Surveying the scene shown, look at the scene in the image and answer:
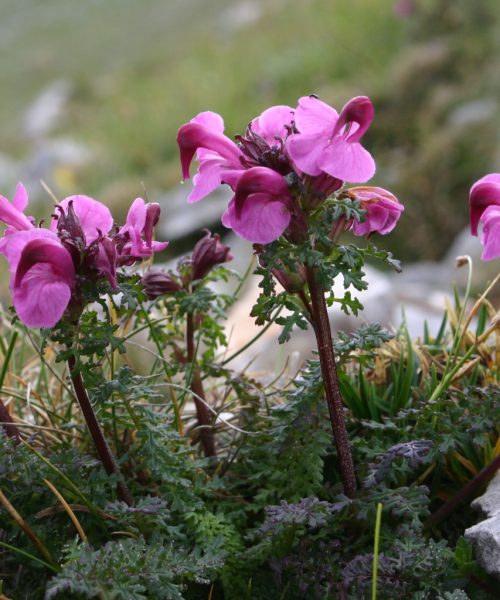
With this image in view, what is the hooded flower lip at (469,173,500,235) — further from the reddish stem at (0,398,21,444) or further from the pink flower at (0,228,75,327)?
the reddish stem at (0,398,21,444)

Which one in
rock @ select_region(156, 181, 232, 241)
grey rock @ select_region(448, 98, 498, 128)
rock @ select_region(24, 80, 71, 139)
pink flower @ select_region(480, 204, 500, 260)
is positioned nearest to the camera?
pink flower @ select_region(480, 204, 500, 260)

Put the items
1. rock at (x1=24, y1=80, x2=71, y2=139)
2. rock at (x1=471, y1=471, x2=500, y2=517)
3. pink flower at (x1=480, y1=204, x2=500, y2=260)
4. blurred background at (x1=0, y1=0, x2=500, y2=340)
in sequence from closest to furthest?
pink flower at (x1=480, y1=204, x2=500, y2=260) → rock at (x1=471, y1=471, x2=500, y2=517) → blurred background at (x1=0, y1=0, x2=500, y2=340) → rock at (x1=24, y1=80, x2=71, y2=139)

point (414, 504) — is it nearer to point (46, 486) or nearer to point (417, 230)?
point (46, 486)

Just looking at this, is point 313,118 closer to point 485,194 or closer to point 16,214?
point 485,194

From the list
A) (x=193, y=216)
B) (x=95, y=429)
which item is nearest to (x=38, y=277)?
(x=95, y=429)

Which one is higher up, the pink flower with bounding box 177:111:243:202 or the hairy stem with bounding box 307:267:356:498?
the pink flower with bounding box 177:111:243:202

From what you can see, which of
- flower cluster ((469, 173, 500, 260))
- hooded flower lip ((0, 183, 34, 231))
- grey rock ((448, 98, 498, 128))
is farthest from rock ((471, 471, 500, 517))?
grey rock ((448, 98, 498, 128))
